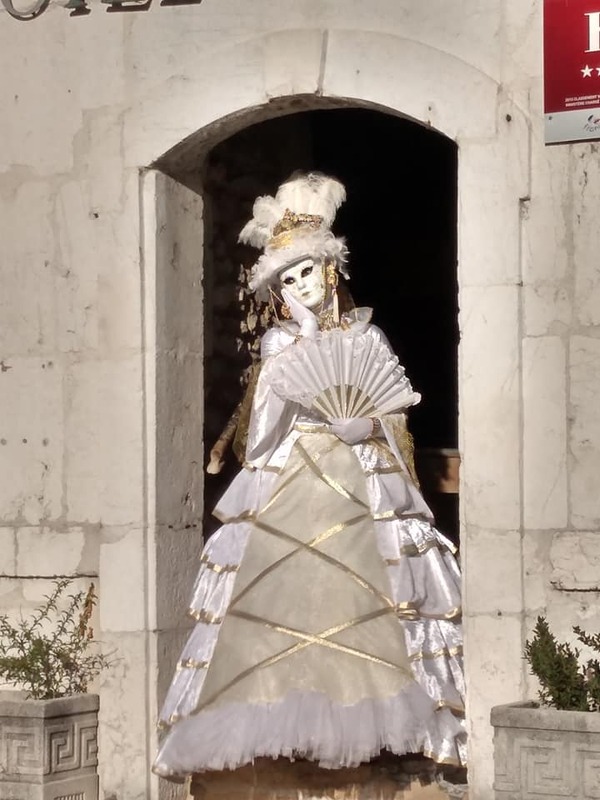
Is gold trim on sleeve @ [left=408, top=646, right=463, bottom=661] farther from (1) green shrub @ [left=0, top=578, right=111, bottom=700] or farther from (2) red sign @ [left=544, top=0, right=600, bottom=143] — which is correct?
(2) red sign @ [left=544, top=0, right=600, bottom=143]

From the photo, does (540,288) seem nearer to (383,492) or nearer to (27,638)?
(383,492)

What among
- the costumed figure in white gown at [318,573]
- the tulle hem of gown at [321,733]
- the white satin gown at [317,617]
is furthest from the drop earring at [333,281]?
the tulle hem of gown at [321,733]

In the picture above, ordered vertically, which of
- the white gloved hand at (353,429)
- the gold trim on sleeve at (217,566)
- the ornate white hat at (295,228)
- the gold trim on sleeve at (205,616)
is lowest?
the gold trim on sleeve at (205,616)

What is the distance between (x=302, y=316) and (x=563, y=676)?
2071mm

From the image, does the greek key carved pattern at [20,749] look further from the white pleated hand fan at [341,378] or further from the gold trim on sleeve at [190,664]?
the white pleated hand fan at [341,378]

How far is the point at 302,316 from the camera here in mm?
8312

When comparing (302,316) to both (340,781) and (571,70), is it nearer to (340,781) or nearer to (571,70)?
(571,70)

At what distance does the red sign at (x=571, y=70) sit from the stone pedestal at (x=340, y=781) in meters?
2.44

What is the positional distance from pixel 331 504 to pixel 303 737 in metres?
0.99

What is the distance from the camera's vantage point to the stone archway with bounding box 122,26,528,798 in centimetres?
745

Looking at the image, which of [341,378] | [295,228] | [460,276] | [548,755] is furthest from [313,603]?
[295,228]

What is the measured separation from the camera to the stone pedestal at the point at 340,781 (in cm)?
762

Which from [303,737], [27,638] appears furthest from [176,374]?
[303,737]

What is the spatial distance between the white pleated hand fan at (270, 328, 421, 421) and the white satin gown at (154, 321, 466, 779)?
0.28 ft
